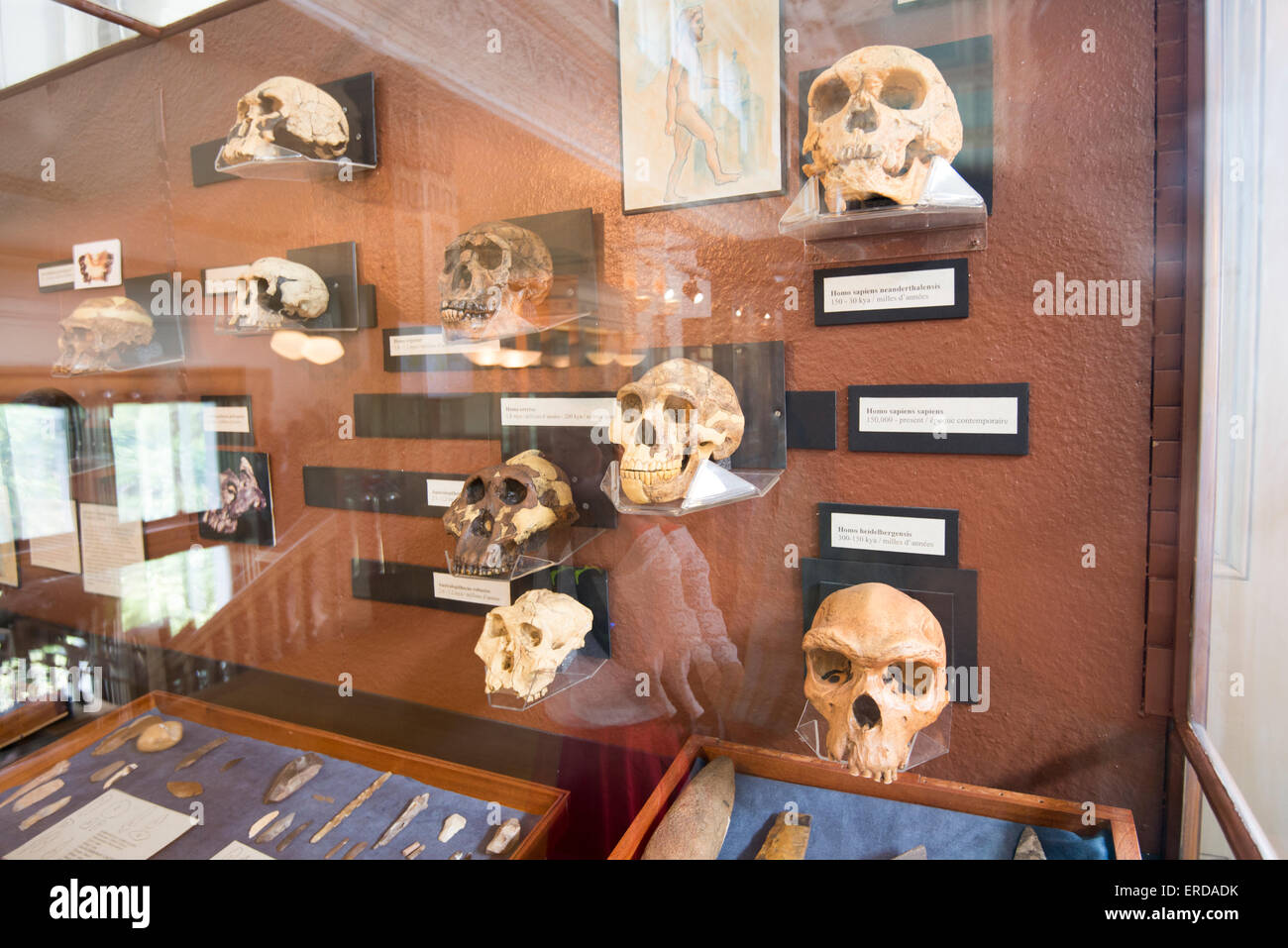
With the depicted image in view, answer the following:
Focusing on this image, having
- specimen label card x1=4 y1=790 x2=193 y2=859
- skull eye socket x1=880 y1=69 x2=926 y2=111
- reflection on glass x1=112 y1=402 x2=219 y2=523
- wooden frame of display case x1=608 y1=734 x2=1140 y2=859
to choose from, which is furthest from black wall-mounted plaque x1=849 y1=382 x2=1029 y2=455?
reflection on glass x1=112 y1=402 x2=219 y2=523

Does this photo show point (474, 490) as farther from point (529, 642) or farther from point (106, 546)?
point (106, 546)

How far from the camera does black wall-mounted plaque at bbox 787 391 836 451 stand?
1.15 metres

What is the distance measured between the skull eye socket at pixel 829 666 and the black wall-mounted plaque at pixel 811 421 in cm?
36

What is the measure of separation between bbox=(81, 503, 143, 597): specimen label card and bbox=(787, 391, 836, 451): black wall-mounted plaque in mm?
1958

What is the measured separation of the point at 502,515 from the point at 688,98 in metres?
0.86

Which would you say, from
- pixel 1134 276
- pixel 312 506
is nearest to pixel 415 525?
pixel 312 506

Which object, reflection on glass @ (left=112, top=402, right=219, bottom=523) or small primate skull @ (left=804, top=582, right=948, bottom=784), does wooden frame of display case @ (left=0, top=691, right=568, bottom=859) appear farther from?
small primate skull @ (left=804, top=582, right=948, bottom=784)

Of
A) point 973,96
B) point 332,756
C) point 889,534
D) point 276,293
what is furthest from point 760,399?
point 332,756

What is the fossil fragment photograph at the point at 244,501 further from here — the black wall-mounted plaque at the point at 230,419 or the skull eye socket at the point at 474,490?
the skull eye socket at the point at 474,490

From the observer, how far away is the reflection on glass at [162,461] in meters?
1.86

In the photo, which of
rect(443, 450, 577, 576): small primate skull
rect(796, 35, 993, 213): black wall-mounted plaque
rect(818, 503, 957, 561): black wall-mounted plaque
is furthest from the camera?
rect(443, 450, 577, 576): small primate skull

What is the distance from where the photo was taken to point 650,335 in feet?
4.20

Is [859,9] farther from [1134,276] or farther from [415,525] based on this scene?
[415,525]
